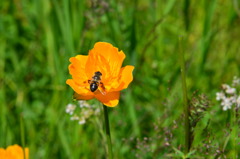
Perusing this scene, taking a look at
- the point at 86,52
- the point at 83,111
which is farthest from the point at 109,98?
the point at 86,52

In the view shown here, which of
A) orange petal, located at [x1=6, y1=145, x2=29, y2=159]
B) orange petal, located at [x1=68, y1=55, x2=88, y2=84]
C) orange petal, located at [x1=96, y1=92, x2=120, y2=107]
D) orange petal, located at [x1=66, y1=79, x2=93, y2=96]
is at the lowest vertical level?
orange petal, located at [x1=6, y1=145, x2=29, y2=159]

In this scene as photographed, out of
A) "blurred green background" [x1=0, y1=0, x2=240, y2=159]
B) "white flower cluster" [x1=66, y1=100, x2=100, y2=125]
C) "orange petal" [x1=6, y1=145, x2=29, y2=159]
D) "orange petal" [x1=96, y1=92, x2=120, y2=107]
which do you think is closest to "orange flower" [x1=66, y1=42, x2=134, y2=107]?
"orange petal" [x1=96, y1=92, x2=120, y2=107]

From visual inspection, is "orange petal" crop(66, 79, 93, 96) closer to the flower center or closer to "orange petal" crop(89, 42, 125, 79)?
the flower center

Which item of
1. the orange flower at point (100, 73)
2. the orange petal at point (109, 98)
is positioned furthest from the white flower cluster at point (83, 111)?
the orange petal at point (109, 98)

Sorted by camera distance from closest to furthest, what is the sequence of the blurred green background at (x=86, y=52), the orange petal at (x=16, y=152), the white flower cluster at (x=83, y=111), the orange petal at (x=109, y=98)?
the orange petal at (x=109, y=98)
the orange petal at (x=16, y=152)
the white flower cluster at (x=83, y=111)
the blurred green background at (x=86, y=52)

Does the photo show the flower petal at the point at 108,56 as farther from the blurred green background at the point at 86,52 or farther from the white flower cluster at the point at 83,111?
the blurred green background at the point at 86,52

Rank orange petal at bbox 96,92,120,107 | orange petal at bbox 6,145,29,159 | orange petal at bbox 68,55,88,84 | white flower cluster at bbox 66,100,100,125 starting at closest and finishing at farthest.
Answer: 1. orange petal at bbox 96,92,120,107
2. orange petal at bbox 68,55,88,84
3. orange petal at bbox 6,145,29,159
4. white flower cluster at bbox 66,100,100,125

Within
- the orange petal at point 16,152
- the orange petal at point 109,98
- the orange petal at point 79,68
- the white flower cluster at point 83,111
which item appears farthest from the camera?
the white flower cluster at point 83,111
